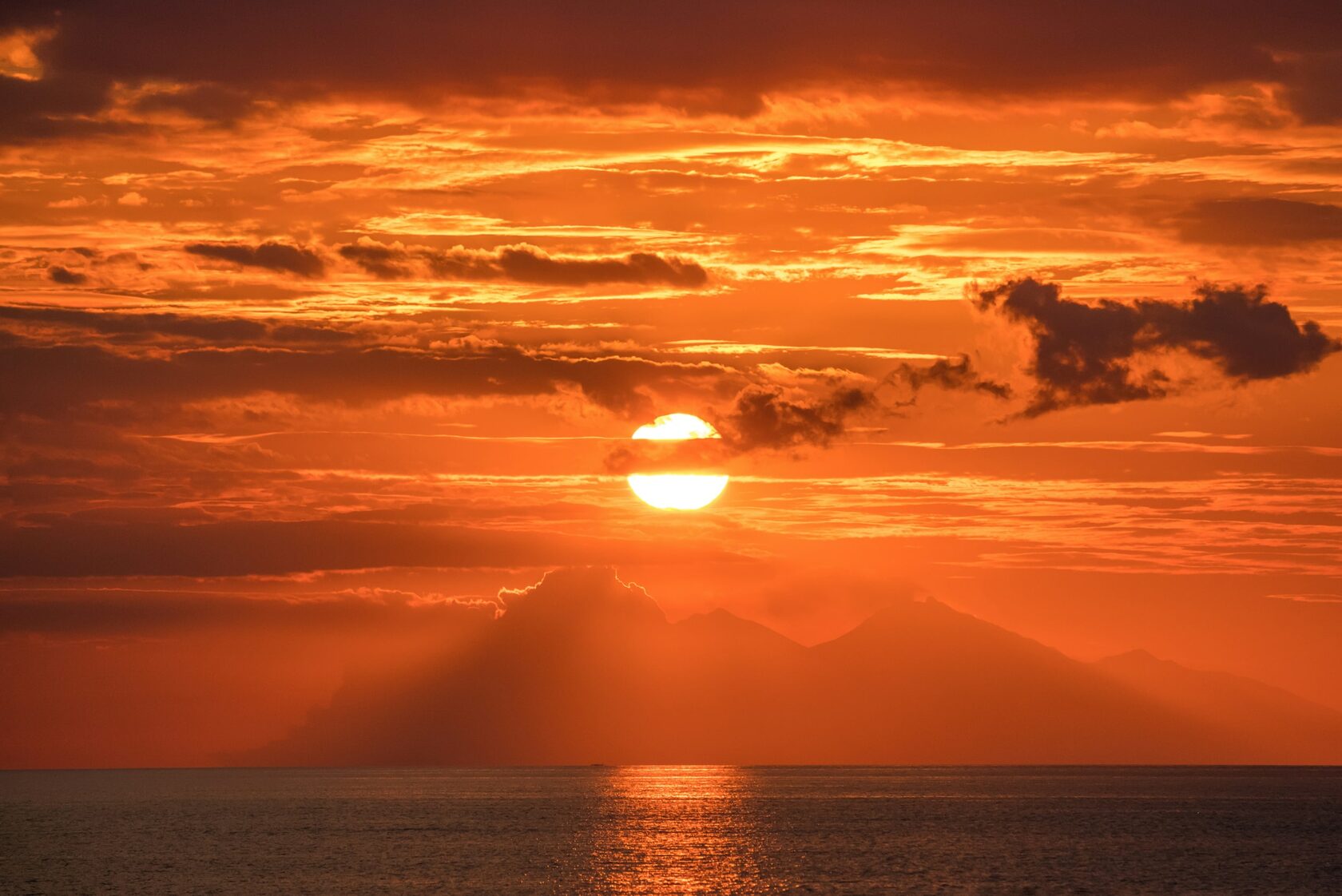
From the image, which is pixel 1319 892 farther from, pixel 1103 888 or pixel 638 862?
pixel 638 862

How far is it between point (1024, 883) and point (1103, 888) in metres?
6.52

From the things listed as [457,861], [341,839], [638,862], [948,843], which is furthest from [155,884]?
[948,843]

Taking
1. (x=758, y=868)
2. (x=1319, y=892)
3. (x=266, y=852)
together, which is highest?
(x=266, y=852)

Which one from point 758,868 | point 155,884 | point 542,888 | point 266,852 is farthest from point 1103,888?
point 266,852

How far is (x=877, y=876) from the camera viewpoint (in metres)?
139

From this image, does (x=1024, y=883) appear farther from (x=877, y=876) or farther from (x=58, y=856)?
(x=58, y=856)

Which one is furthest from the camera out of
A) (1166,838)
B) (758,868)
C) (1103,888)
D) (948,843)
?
(1166,838)

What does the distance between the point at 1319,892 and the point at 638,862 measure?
211 ft

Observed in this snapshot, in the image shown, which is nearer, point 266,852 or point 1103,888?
point 1103,888

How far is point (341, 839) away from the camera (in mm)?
198750

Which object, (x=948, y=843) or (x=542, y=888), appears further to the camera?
(x=948, y=843)

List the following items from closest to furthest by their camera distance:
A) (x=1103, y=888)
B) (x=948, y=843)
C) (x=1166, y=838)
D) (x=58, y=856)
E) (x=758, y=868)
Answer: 1. (x=1103, y=888)
2. (x=758, y=868)
3. (x=58, y=856)
4. (x=948, y=843)
5. (x=1166, y=838)

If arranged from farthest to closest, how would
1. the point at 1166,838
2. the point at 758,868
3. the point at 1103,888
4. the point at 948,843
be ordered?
the point at 1166,838 < the point at 948,843 < the point at 758,868 < the point at 1103,888

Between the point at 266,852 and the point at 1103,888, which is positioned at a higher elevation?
the point at 266,852
